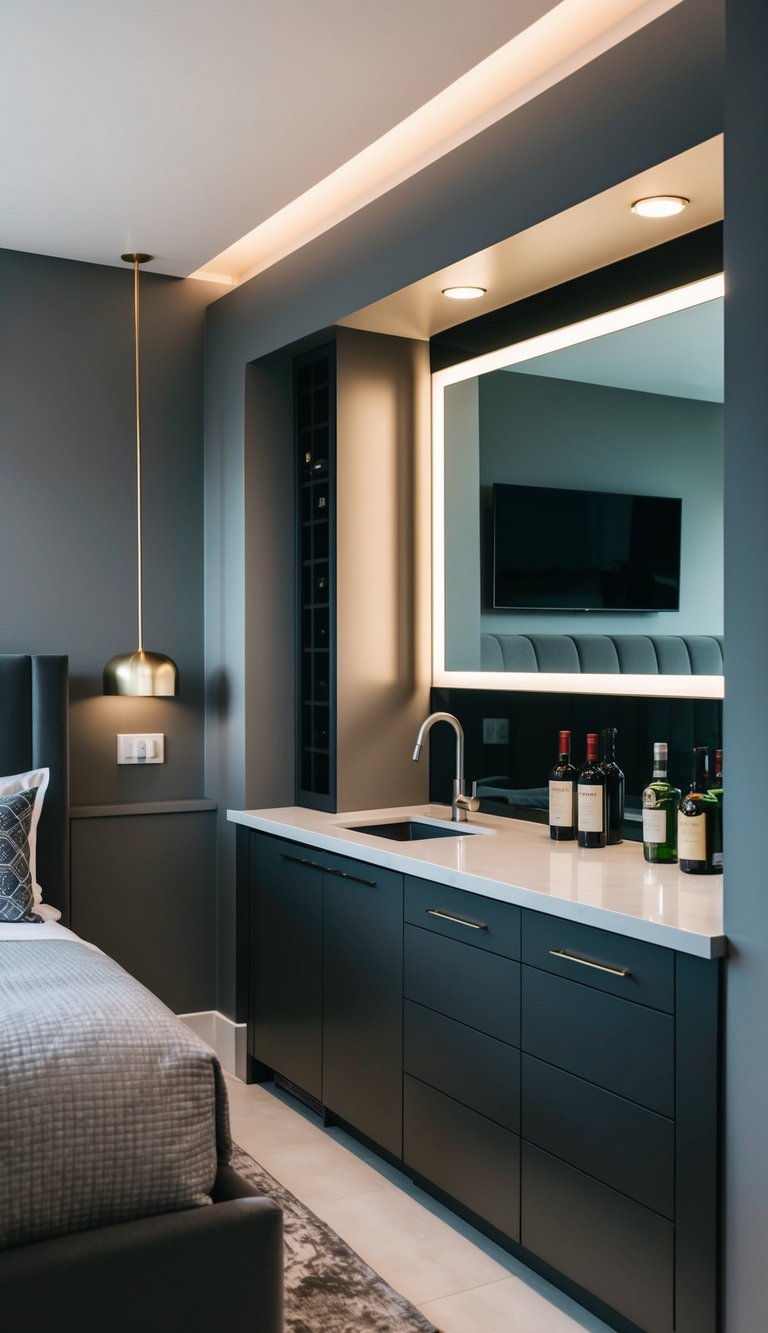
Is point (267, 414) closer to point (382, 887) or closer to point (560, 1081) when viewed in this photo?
point (382, 887)

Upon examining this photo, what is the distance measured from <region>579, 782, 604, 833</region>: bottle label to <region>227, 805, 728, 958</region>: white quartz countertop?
0.20 feet

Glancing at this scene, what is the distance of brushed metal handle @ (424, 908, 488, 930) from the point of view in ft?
8.75

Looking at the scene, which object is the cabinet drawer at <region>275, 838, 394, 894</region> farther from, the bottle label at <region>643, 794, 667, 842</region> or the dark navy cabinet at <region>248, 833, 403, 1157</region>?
the bottle label at <region>643, 794, 667, 842</region>

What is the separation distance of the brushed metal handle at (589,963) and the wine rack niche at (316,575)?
4.83ft

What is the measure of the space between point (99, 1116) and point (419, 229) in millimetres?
2300

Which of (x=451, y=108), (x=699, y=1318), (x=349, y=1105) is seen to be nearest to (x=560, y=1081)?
(x=699, y=1318)

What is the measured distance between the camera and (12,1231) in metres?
1.86

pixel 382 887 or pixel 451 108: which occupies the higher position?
pixel 451 108

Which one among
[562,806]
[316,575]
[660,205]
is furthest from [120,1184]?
[316,575]

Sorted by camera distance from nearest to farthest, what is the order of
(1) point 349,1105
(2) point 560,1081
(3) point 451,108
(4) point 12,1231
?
(4) point 12,1231
(2) point 560,1081
(3) point 451,108
(1) point 349,1105

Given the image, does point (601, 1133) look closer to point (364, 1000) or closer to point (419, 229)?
point (364, 1000)

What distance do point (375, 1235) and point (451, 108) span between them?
9.18 ft

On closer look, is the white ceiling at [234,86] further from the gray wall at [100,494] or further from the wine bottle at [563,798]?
the wine bottle at [563,798]

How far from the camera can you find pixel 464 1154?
274 centimetres
